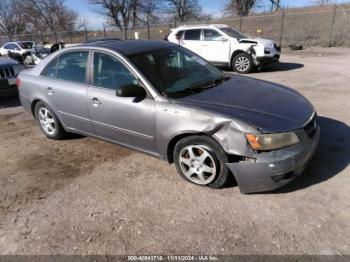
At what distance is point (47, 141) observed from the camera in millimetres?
5082

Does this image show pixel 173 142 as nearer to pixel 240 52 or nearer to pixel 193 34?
pixel 240 52

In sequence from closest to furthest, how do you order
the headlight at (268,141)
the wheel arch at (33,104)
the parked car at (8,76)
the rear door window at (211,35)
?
the headlight at (268,141)
the wheel arch at (33,104)
the parked car at (8,76)
the rear door window at (211,35)

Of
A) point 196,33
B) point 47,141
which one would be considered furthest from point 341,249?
point 196,33

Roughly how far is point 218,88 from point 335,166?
1.69m

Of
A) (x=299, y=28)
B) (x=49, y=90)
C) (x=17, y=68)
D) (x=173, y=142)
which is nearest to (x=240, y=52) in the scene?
(x=17, y=68)

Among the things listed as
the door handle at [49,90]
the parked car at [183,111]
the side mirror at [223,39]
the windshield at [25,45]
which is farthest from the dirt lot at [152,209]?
the windshield at [25,45]

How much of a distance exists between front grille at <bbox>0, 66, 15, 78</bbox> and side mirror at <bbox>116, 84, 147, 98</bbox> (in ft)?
18.0

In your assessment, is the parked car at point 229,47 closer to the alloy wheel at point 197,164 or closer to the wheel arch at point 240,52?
the wheel arch at point 240,52

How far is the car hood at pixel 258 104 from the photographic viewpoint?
2.98 m

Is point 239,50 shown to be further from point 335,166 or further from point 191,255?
point 191,255

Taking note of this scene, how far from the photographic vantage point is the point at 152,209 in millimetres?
3121

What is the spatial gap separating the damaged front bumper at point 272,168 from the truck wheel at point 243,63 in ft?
25.8

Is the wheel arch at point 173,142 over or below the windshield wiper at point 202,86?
below

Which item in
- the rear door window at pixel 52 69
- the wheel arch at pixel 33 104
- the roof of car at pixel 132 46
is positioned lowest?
the wheel arch at pixel 33 104
